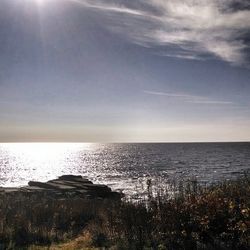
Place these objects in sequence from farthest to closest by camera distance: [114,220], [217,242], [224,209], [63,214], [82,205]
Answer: [82,205], [63,214], [114,220], [224,209], [217,242]

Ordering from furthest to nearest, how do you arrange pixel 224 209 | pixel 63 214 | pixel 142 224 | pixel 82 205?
pixel 82 205
pixel 63 214
pixel 142 224
pixel 224 209

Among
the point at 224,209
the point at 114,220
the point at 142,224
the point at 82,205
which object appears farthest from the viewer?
the point at 82,205

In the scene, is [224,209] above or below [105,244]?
above

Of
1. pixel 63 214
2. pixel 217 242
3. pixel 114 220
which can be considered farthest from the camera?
pixel 63 214

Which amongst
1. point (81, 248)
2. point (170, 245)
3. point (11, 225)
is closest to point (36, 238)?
point (11, 225)

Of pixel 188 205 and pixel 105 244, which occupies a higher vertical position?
pixel 188 205

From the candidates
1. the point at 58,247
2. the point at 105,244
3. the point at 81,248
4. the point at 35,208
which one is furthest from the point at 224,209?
the point at 35,208

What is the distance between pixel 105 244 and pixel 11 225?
3.65 metres

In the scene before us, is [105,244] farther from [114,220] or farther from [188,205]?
[188,205]

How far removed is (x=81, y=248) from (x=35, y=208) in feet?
17.7

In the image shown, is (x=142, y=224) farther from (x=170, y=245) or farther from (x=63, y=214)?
(x=63, y=214)

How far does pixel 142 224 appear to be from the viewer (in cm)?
970

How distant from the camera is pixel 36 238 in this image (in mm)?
10242

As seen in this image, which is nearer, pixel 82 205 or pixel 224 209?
pixel 224 209
